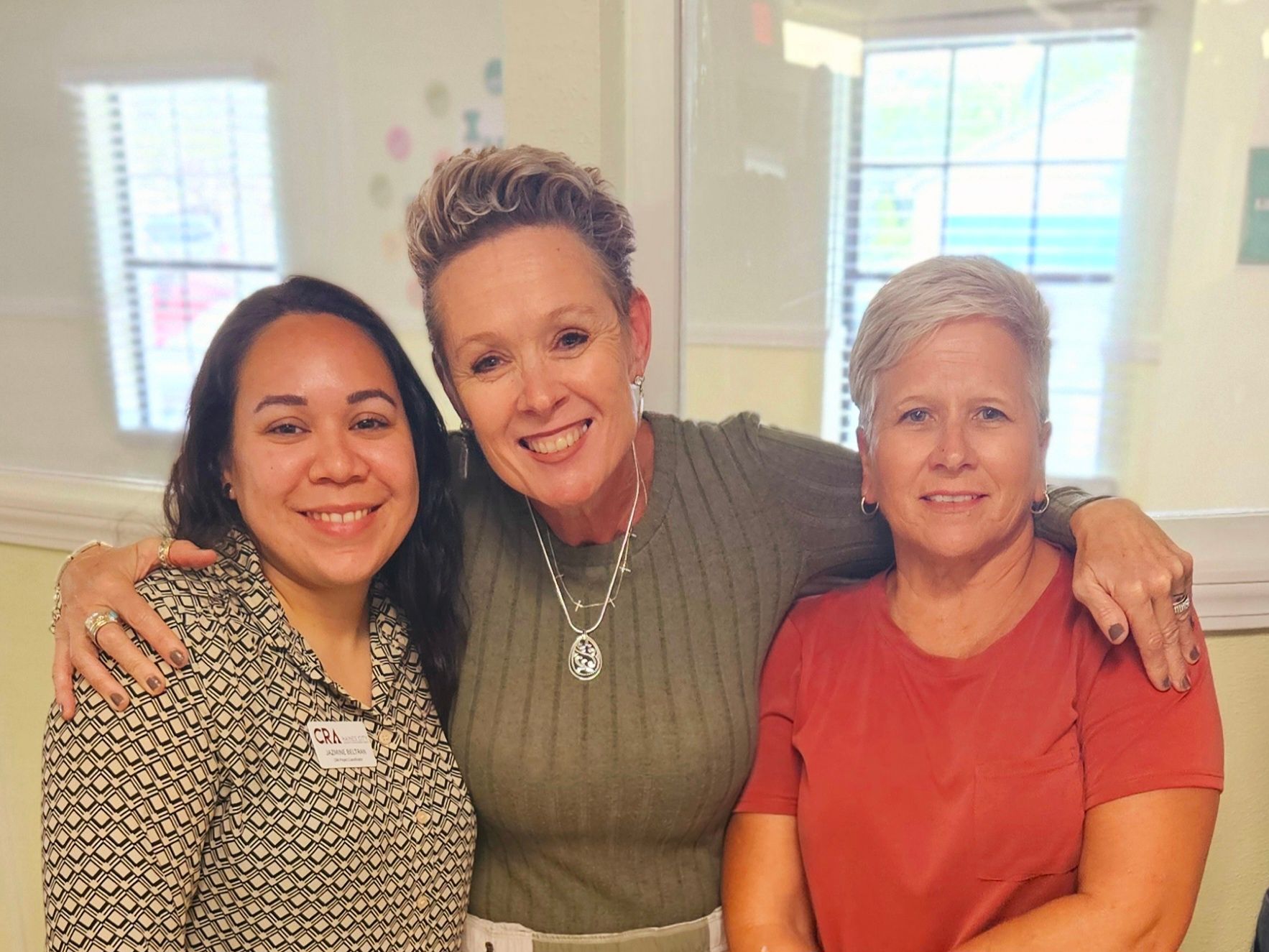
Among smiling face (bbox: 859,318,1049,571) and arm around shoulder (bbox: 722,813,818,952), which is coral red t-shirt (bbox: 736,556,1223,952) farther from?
smiling face (bbox: 859,318,1049,571)

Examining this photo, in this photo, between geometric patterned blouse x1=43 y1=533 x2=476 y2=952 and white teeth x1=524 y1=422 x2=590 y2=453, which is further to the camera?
white teeth x1=524 y1=422 x2=590 y2=453

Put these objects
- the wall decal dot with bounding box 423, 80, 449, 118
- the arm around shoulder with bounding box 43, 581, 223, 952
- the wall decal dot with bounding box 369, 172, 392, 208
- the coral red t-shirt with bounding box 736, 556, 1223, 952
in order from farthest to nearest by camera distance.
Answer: the wall decal dot with bounding box 369, 172, 392, 208, the wall decal dot with bounding box 423, 80, 449, 118, the coral red t-shirt with bounding box 736, 556, 1223, 952, the arm around shoulder with bounding box 43, 581, 223, 952

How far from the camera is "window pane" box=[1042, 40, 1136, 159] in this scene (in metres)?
3.89

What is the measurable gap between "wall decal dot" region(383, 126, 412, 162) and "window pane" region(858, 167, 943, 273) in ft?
7.60

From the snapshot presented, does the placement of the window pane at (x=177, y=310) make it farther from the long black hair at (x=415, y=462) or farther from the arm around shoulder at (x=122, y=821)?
the arm around shoulder at (x=122, y=821)

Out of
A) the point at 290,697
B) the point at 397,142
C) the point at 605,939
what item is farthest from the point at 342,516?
the point at 397,142

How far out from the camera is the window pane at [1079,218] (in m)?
4.02

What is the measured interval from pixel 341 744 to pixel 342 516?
11.1 inches

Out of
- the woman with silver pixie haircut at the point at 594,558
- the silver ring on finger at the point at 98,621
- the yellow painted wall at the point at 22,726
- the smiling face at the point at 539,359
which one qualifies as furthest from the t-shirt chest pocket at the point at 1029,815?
the yellow painted wall at the point at 22,726

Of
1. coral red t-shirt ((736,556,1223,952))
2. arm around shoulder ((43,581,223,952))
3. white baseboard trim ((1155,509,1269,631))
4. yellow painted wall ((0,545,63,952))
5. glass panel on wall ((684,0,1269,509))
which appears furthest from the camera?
glass panel on wall ((684,0,1269,509))

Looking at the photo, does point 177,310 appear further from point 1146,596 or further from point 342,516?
point 1146,596

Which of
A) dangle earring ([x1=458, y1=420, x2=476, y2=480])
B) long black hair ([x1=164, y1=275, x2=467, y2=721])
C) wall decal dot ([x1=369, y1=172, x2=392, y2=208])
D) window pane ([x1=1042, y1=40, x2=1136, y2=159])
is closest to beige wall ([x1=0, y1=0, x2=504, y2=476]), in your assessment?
wall decal dot ([x1=369, y1=172, x2=392, y2=208])

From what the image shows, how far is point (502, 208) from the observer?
4.21 feet

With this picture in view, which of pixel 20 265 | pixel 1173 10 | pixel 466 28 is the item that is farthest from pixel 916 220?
pixel 20 265
